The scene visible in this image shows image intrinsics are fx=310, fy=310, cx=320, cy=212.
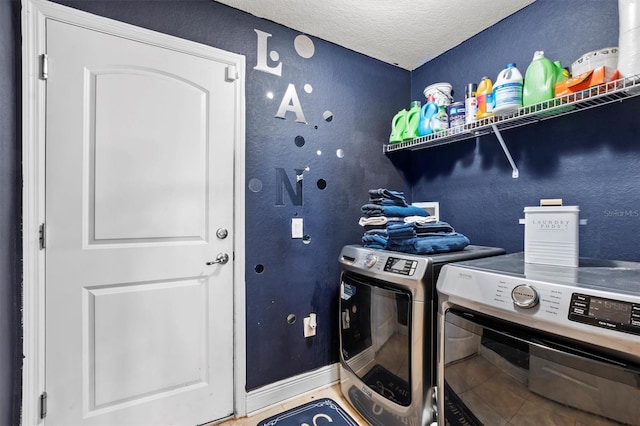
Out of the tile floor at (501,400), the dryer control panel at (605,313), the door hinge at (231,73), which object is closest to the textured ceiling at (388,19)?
the door hinge at (231,73)

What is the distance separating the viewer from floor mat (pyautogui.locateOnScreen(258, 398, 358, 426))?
1.67 meters

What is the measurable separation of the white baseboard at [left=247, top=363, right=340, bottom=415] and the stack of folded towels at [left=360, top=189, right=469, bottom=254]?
93cm

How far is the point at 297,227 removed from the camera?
1935 mm

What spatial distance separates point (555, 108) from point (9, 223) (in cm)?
235

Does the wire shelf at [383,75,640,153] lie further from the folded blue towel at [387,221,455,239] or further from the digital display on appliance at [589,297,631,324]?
the digital display on appliance at [589,297,631,324]

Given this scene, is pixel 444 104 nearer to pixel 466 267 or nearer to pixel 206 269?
pixel 466 267

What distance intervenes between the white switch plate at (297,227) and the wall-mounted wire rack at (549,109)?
2.99ft

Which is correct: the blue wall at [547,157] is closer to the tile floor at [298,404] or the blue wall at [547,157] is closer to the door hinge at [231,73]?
the tile floor at [298,404]

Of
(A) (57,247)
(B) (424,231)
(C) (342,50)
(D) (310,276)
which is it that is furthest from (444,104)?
(A) (57,247)

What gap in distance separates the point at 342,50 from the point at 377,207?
1.16m

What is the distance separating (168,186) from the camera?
157 cm

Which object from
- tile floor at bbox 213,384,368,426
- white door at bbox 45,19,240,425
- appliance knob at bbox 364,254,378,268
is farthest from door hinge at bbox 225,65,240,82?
tile floor at bbox 213,384,368,426

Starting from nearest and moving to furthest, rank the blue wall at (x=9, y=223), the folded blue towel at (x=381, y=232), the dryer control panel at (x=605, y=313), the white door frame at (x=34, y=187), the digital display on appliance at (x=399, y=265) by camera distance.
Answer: the dryer control panel at (x=605, y=313) < the blue wall at (x=9, y=223) < the white door frame at (x=34, y=187) < the digital display on appliance at (x=399, y=265) < the folded blue towel at (x=381, y=232)

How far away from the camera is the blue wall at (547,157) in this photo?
55.1 inches
